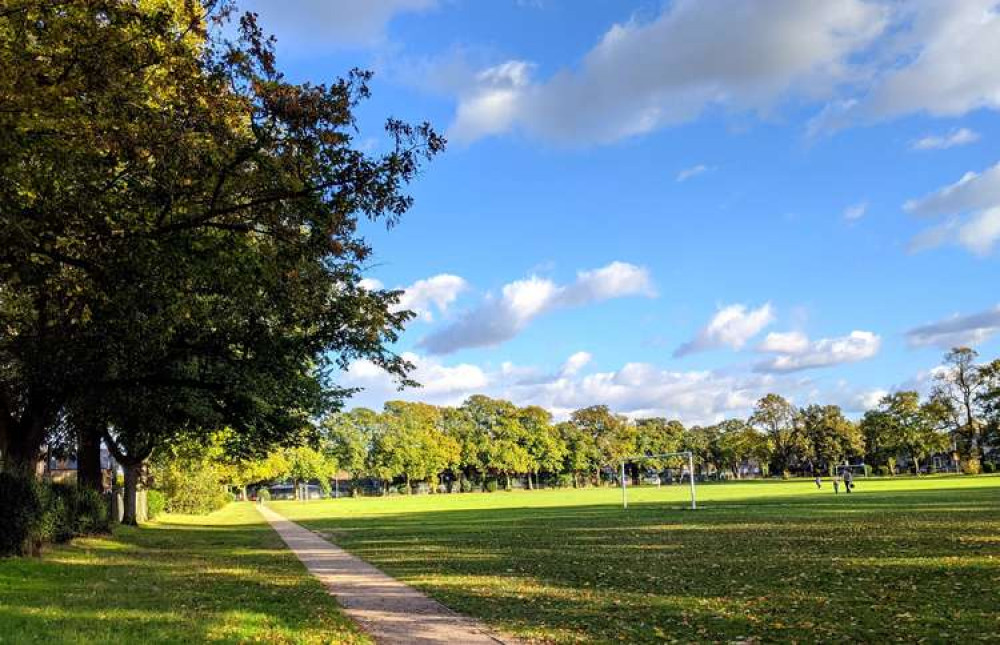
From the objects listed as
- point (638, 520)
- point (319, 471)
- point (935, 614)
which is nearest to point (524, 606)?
point (935, 614)

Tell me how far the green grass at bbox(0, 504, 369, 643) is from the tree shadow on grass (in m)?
2.21

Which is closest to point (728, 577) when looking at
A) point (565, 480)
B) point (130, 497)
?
point (130, 497)

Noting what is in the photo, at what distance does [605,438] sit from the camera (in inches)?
5246

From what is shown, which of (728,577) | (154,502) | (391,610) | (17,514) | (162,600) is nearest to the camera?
(391,610)

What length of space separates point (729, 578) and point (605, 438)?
122 meters

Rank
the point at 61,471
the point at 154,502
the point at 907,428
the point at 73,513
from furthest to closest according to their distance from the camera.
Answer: the point at 907,428 < the point at 61,471 < the point at 154,502 < the point at 73,513

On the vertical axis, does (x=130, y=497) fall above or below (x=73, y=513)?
A: below

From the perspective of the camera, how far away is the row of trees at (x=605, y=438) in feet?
327

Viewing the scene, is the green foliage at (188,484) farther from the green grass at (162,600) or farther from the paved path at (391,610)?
the paved path at (391,610)

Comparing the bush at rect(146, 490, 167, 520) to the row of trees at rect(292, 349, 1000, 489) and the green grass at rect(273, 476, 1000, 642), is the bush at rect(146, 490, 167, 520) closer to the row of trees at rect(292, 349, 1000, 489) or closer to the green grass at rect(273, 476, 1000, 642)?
the green grass at rect(273, 476, 1000, 642)

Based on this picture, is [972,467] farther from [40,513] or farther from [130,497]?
[40,513]

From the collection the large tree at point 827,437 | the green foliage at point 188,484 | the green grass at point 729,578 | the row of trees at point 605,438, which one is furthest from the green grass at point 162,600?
the large tree at point 827,437

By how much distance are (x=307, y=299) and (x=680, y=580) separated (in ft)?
26.1

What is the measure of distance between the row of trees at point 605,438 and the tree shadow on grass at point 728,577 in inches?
3170
